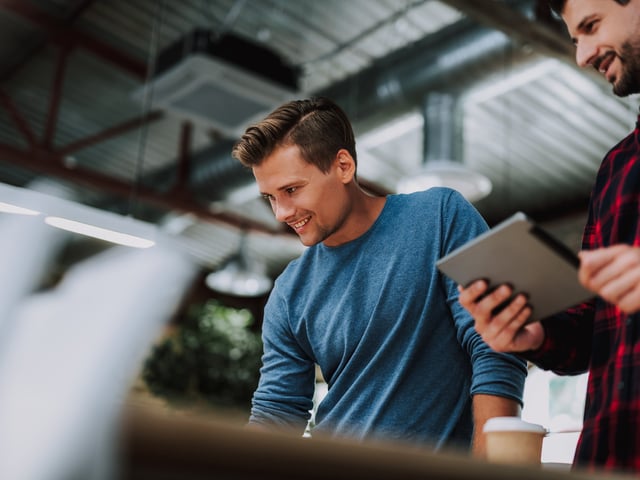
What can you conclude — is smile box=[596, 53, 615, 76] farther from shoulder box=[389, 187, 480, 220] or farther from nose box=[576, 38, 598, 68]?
shoulder box=[389, 187, 480, 220]

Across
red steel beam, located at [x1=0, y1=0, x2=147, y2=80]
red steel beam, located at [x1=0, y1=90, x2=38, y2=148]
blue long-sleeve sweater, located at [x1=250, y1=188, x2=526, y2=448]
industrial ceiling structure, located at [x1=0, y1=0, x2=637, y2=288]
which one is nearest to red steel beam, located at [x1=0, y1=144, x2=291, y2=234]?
industrial ceiling structure, located at [x1=0, y1=0, x2=637, y2=288]

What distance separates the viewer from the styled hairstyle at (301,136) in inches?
70.5

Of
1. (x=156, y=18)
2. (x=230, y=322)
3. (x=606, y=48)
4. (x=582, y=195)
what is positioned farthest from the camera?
(x=230, y=322)

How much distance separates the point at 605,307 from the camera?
129 centimetres

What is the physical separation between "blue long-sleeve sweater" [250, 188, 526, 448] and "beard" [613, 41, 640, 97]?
0.44 meters

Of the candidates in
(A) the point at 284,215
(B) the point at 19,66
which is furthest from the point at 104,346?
(B) the point at 19,66

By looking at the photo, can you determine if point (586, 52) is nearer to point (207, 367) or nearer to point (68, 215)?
point (68, 215)

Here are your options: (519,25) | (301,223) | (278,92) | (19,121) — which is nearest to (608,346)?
(301,223)

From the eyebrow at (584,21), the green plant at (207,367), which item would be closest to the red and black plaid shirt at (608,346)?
the eyebrow at (584,21)

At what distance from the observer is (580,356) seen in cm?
137

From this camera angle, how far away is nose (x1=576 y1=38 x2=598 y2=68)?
4.42 ft

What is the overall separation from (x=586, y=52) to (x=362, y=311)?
67 cm

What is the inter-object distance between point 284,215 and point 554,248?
779 millimetres

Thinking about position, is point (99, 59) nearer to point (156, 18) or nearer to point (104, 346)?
point (156, 18)
